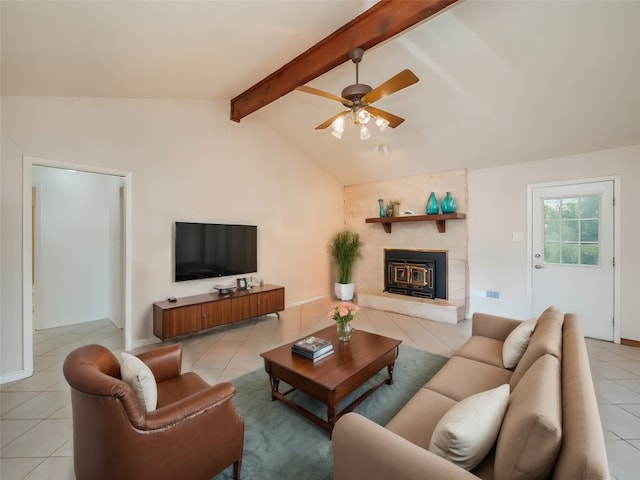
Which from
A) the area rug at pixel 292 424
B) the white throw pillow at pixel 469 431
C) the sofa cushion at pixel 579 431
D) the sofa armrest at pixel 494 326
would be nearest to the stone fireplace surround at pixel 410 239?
the sofa armrest at pixel 494 326

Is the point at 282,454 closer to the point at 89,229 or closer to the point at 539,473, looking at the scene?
the point at 539,473

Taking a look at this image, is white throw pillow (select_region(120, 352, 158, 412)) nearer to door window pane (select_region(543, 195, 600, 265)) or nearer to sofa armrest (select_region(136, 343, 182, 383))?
sofa armrest (select_region(136, 343, 182, 383))

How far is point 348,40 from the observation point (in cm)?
269

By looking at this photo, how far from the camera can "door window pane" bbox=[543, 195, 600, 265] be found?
3740 mm

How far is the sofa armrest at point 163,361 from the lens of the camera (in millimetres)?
1927

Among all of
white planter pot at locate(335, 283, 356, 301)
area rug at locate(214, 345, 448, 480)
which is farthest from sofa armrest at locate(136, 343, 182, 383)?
white planter pot at locate(335, 283, 356, 301)

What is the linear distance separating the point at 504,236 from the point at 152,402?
481cm

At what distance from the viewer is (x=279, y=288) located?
4590mm

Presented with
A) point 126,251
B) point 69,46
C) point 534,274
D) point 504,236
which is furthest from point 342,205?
point 69,46

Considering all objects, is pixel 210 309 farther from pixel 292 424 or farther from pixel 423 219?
pixel 423 219

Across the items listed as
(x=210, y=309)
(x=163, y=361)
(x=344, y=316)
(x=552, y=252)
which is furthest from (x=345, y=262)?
(x=163, y=361)

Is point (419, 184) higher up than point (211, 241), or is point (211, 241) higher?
point (419, 184)

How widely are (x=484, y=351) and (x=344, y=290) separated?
3605 millimetres

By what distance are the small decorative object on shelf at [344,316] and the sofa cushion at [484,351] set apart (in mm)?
910
